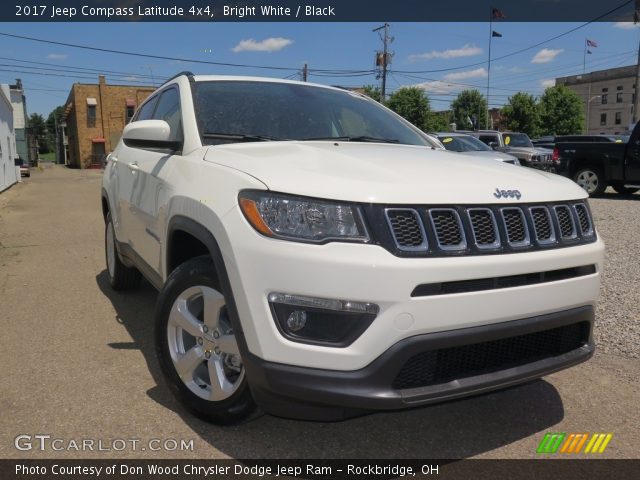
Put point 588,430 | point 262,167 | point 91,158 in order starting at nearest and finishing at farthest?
point 262,167
point 588,430
point 91,158

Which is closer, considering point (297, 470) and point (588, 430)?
point (297, 470)

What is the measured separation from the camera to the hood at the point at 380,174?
7.23 feet

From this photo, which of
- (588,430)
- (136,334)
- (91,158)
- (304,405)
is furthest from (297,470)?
(91,158)

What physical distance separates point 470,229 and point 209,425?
159 cm

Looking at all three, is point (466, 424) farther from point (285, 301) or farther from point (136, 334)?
point (136, 334)

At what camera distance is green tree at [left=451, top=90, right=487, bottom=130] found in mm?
77938

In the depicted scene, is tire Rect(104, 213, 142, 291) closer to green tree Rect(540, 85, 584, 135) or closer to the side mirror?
the side mirror

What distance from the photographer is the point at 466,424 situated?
2.89 meters

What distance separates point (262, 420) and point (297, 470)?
0.47m

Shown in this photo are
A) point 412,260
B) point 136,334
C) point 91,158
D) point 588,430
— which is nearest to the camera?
point 412,260

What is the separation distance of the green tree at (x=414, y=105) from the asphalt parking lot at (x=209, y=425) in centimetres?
4368

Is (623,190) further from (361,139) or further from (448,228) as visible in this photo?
(448,228)

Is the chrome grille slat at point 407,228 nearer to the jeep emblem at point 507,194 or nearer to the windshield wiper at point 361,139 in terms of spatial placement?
the jeep emblem at point 507,194

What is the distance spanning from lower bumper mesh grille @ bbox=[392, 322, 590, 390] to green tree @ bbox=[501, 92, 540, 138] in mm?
51732
